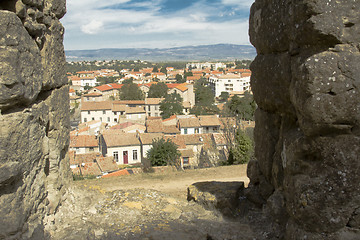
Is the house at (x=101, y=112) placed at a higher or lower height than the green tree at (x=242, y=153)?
lower

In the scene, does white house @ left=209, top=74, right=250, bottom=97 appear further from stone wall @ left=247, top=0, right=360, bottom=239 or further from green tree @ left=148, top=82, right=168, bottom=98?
stone wall @ left=247, top=0, right=360, bottom=239

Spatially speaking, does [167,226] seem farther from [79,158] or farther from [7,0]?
[79,158]

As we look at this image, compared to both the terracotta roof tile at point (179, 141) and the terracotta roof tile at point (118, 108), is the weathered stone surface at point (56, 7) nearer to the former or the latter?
the terracotta roof tile at point (179, 141)

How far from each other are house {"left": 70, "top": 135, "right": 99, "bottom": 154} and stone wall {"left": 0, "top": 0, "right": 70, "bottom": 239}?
104 ft

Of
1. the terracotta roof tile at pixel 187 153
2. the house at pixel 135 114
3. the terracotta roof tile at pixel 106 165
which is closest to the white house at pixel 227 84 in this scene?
the house at pixel 135 114

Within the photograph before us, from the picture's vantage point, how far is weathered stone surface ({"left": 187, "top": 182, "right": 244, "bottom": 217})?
27.6 feet

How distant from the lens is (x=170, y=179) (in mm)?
12492

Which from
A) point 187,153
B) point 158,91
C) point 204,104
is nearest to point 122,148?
point 187,153

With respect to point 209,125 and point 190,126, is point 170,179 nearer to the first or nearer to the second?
point 190,126

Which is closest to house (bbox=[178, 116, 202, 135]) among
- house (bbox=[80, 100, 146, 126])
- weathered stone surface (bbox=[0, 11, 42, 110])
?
house (bbox=[80, 100, 146, 126])

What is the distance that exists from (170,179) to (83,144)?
28294 mm

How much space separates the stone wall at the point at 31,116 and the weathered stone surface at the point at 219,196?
3521 mm

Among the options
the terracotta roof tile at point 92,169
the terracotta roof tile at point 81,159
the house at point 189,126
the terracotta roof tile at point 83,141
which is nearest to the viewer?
the terracotta roof tile at point 92,169

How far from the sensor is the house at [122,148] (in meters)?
35.9
